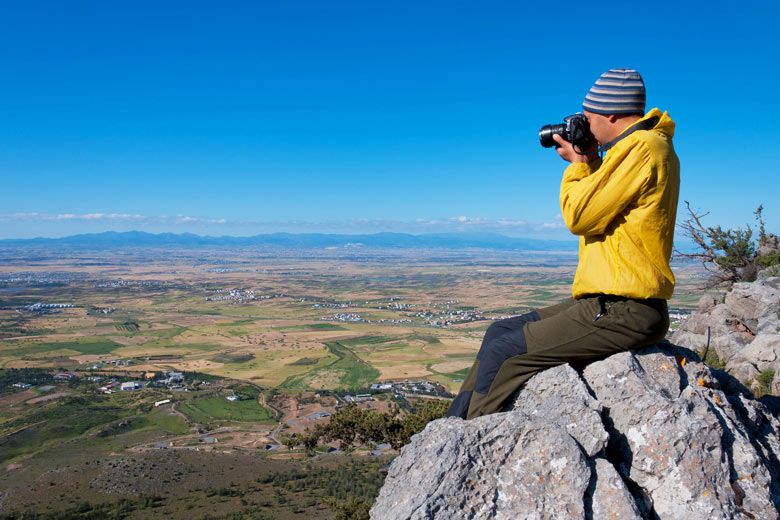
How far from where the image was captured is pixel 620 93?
3775 mm

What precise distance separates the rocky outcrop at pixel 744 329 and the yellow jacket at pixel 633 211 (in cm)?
776

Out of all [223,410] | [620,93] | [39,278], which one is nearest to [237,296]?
[223,410]

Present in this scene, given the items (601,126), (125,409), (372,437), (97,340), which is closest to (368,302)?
(97,340)

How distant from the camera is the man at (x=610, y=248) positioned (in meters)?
3.54

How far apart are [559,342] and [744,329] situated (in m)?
11.8

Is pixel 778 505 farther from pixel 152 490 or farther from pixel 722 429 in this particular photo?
pixel 152 490

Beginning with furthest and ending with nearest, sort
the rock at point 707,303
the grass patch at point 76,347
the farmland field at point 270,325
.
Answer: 1. the grass patch at point 76,347
2. the farmland field at point 270,325
3. the rock at point 707,303

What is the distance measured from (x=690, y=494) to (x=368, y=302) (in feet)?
408

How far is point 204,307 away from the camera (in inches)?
4552

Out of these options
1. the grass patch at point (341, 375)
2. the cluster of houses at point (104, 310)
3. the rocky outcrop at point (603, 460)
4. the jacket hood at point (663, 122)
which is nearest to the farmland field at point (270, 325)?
the grass patch at point (341, 375)

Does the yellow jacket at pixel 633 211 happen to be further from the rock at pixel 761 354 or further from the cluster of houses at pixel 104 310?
the cluster of houses at pixel 104 310

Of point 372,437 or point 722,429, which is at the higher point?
point 722,429

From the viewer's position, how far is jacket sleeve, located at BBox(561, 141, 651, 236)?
11.4 ft

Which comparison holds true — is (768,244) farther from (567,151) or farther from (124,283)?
(124,283)
